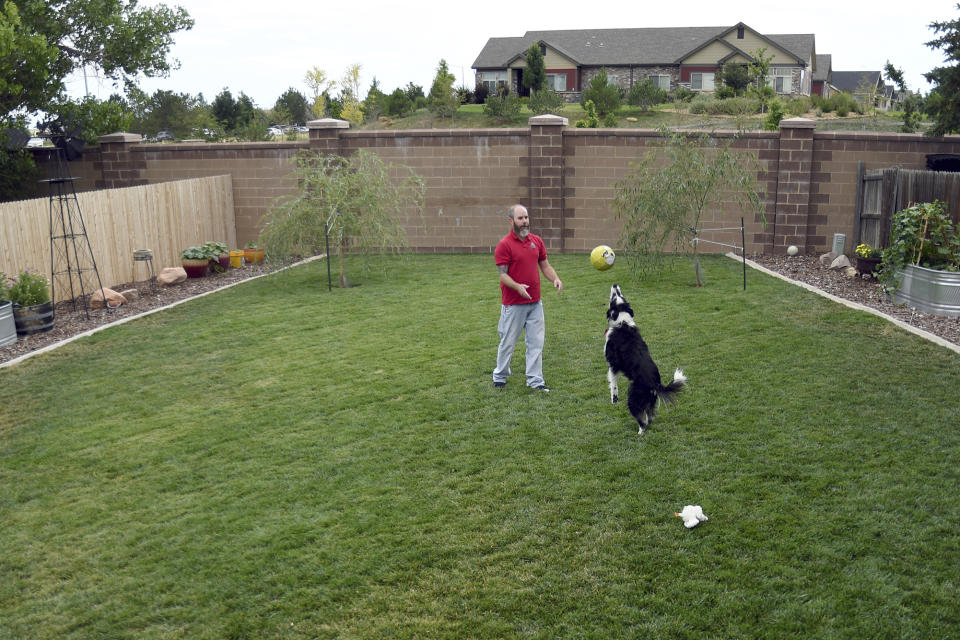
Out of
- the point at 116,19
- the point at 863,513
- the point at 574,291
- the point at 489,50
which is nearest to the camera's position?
the point at 863,513

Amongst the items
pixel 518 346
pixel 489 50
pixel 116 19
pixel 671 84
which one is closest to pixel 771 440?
pixel 518 346

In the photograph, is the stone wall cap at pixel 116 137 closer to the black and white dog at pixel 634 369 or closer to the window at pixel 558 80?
the black and white dog at pixel 634 369

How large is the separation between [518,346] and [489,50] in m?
54.3

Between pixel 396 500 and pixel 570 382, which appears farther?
pixel 570 382

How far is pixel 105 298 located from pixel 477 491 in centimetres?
920

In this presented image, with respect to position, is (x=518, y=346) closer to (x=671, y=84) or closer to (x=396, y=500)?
(x=396, y=500)

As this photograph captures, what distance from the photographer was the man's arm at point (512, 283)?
24.4 feet

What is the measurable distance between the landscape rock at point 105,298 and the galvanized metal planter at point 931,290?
11.9 m

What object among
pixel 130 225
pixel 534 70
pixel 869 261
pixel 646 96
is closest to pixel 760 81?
pixel 646 96

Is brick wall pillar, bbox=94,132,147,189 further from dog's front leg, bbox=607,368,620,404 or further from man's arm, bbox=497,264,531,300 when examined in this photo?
dog's front leg, bbox=607,368,620,404

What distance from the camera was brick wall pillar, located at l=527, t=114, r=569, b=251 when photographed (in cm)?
1698

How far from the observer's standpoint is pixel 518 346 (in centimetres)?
964

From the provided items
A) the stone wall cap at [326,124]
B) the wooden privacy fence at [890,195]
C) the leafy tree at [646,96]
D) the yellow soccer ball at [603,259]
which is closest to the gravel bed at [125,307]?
the stone wall cap at [326,124]

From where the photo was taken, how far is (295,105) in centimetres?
6019
